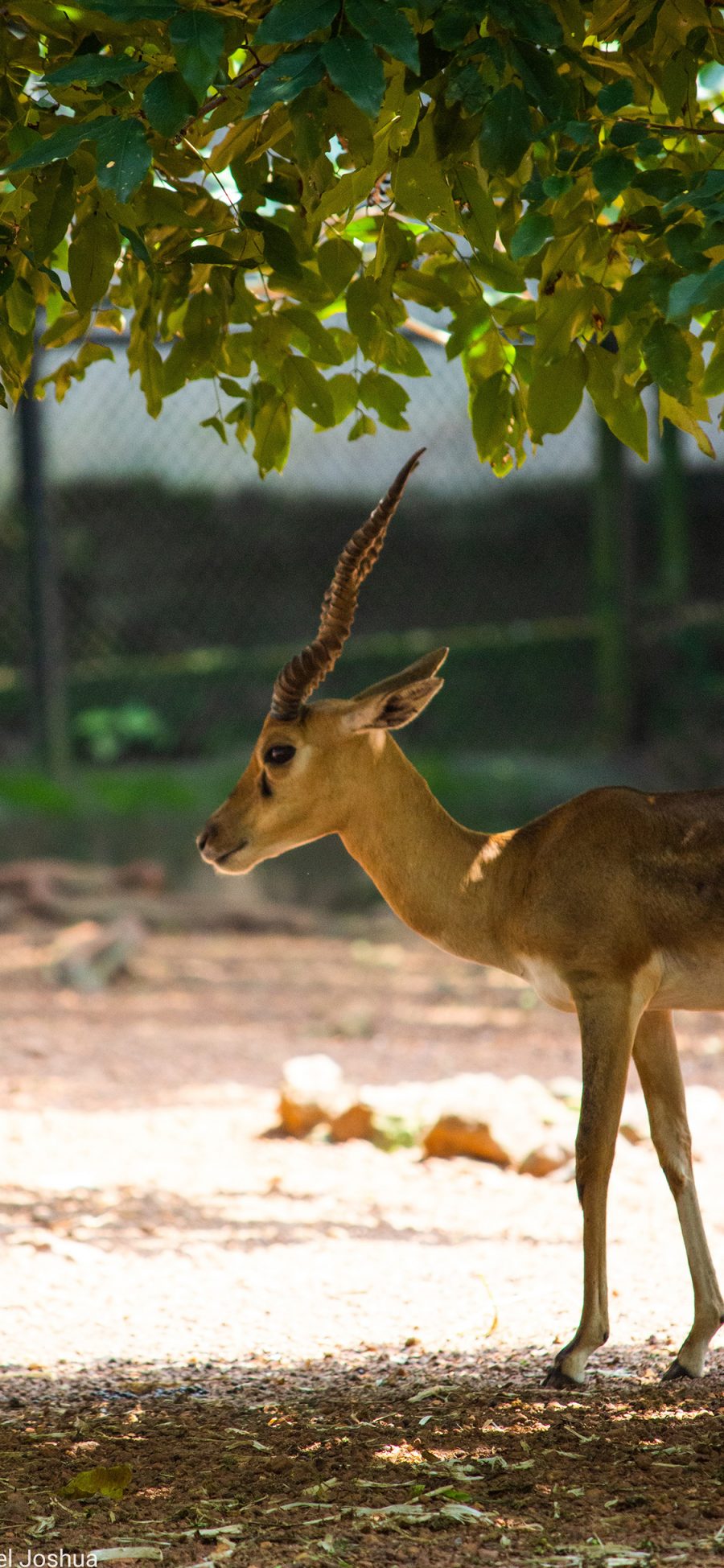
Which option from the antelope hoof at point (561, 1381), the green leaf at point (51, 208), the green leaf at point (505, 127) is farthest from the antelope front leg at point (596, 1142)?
the green leaf at point (51, 208)

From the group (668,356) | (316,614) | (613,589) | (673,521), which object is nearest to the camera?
(668,356)

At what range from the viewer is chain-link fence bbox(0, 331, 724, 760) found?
33.8 feet

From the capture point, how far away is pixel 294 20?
6.97 feet

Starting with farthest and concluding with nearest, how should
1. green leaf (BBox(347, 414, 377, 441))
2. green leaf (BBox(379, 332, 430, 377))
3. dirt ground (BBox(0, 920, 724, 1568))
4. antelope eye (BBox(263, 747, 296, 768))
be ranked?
antelope eye (BBox(263, 747, 296, 768)), green leaf (BBox(347, 414, 377, 441)), green leaf (BBox(379, 332, 430, 377)), dirt ground (BBox(0, 920, 724, 1568))

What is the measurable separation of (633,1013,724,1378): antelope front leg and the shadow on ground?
24 cm

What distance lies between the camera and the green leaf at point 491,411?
10.7 ft

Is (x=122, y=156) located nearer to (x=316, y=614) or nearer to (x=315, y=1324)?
(x=315, y=1324)

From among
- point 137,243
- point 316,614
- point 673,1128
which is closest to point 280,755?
point 673,1128

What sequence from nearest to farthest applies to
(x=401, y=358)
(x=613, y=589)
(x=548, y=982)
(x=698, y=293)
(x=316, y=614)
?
(x=698, y=293)
(x=401, y=358)
(x=548, y=982)
(x=613, y=589)
(x=316, y=614)

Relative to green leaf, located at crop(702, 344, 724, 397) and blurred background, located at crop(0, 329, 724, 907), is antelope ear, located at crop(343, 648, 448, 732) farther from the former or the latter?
blurred background, located at crop(0, 329, 724, 907)

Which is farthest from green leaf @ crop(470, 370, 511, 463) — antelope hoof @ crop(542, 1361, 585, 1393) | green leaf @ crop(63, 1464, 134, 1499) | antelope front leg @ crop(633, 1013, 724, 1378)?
green leaf @ crop(63, 1464, 134, 1499)

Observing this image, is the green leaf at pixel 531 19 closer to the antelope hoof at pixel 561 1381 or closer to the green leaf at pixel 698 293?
the green leaf at pixel 698 293

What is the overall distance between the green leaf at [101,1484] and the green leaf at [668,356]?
84.0 inches

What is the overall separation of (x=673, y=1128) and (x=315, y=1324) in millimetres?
1034
